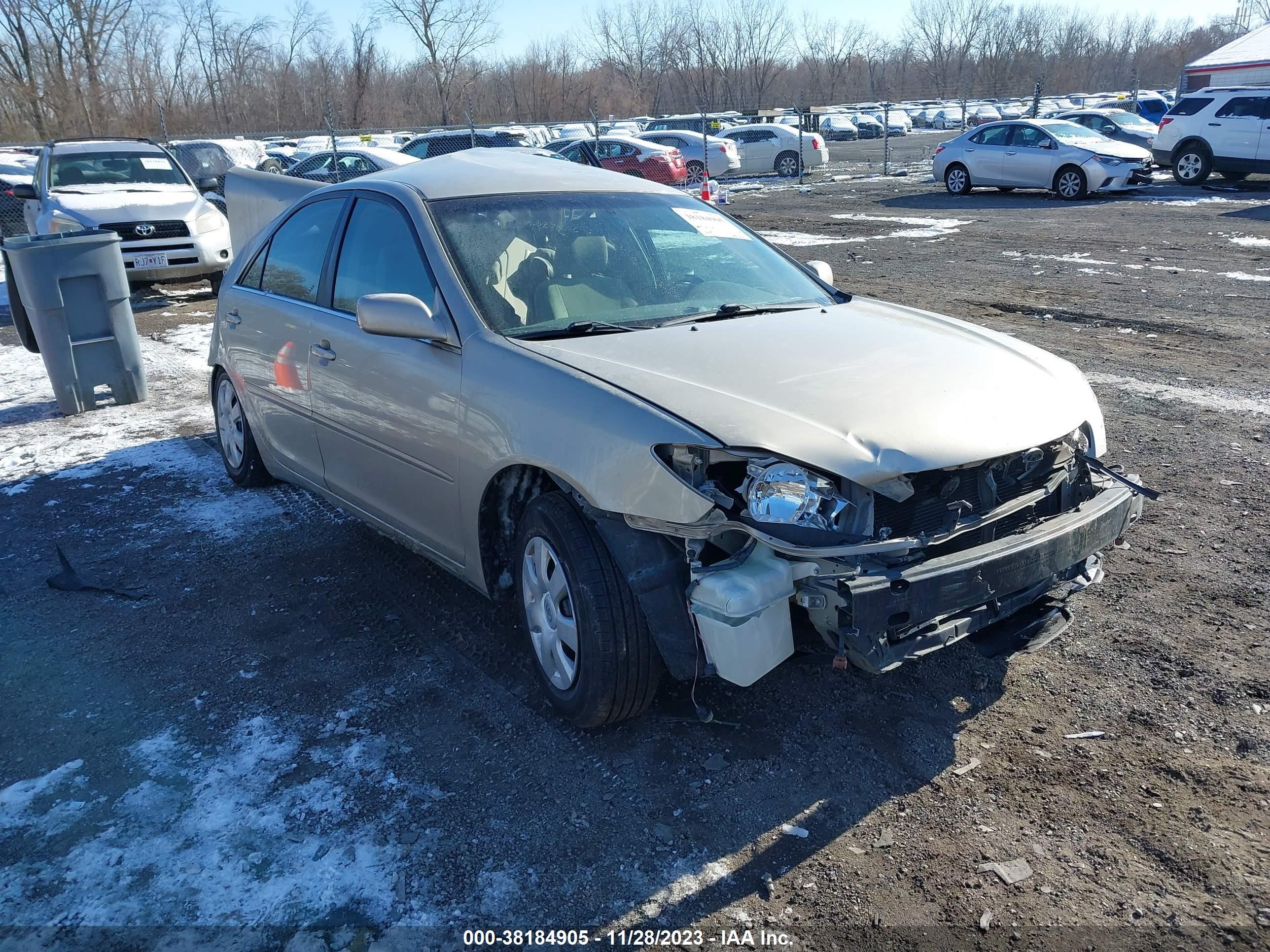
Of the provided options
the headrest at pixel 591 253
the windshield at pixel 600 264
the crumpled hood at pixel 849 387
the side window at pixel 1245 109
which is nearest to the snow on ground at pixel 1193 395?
the crumpled hood at pixel 849 387

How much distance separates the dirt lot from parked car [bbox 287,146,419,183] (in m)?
15.8

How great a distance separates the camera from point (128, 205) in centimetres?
1192

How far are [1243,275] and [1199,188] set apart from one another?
38.4 ft

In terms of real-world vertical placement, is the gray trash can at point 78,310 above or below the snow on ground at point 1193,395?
above

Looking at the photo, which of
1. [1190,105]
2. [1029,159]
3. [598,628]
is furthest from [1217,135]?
[598,628]

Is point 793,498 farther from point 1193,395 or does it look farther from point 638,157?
point 638,157

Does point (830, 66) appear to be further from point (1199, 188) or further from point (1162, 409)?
point (1162, 409)

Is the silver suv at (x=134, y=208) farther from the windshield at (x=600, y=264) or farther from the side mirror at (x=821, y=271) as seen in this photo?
the side mirror at (x=821, y=271)

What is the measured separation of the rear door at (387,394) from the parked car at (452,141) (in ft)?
63.4

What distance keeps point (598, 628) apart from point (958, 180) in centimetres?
2116

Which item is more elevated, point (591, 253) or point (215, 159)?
point (215, 159)

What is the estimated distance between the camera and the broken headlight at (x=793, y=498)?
2.72m

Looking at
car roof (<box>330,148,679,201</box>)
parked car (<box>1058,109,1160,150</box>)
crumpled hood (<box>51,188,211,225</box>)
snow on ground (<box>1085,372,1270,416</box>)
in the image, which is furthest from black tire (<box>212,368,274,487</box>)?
parked car (<box>1058,109,1160,150</box>)

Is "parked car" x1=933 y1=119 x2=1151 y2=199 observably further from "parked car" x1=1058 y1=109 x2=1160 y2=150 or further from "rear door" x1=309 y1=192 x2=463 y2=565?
"rear door" x1=309 y1=192 x2=463 y2=565
